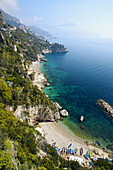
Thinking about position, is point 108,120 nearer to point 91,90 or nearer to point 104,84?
point 91,90

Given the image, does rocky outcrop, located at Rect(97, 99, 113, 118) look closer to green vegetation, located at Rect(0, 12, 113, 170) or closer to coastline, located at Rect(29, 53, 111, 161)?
coastline, located at Rect(29, 53, 111, 161)

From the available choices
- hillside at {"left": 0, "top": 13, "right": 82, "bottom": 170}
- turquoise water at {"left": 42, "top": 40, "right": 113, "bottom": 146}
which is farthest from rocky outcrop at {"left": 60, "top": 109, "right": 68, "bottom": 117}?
hillside at {"left": 0, "top": 13, "right": 82, "bottom": 170}

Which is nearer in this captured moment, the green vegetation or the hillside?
the green vegetation

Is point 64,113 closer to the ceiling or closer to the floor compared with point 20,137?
closer to the floor

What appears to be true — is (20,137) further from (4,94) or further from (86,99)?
(86,99)

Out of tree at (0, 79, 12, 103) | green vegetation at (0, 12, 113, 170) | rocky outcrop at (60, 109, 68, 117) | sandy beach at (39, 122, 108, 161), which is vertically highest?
tree at (0, 79, 12, 103)

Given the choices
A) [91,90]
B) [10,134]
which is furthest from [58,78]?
[10,134]

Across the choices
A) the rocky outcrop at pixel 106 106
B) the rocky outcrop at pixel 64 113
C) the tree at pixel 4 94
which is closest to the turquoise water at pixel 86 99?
the rocky outcrop at pixel 64 113

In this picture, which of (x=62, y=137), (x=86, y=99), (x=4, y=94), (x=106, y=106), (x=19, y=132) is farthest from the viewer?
(x=86, y=99)

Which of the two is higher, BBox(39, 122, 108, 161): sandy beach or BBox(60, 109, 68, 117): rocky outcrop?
BBox(60, 109, 68, 117): rocky outcrop

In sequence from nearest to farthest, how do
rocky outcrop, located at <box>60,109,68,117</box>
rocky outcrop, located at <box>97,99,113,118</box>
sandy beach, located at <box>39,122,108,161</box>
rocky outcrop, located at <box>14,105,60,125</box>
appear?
sandy beach, located at <box>39,122,108,161</box> → rocky outcrop, located at <box>14,105,60,125</box> → rocky outcrop, located at <box>60,109,68,117</box> → rocky outcrop, located at <box>97,99,113,118</box>

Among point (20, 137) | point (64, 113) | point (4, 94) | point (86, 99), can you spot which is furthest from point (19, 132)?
point (86, 99)
